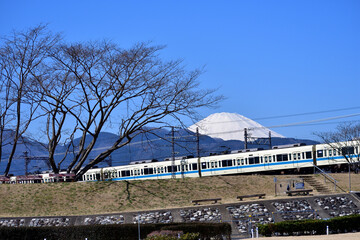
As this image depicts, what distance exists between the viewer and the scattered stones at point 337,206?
105 feet

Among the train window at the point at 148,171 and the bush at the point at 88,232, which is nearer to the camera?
the bush at the point at 88,232

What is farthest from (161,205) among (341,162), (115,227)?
(341,162)

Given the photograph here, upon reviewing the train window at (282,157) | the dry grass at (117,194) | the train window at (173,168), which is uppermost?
the train window at (282,157)

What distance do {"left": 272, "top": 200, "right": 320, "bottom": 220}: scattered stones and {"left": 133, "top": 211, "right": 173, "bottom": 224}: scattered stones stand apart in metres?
6.22

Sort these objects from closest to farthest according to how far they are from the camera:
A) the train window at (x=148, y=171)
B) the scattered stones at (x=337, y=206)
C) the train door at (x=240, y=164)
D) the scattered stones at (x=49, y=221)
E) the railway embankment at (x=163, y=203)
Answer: the scattered stones at (x=49, y=221) → the railway embankment at (x=163, y=203) → the scattered stones at (x=337, y=206) → the train door at (x=240, y=164) → the train window at (x=148, y=171)

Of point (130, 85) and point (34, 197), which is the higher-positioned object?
point (130, 85)

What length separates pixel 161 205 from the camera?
33344mm

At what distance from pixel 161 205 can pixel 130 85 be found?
8.52m

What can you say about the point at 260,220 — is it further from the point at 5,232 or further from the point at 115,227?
the point at 5,232

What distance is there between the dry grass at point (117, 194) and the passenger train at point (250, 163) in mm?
6889

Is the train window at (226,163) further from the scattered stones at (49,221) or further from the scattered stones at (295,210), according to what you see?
the scattered stones at (49,221)

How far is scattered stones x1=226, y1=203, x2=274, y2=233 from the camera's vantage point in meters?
29.7

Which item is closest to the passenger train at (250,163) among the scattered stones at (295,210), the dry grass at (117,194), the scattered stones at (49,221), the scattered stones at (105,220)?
the dry grass at (117,194)

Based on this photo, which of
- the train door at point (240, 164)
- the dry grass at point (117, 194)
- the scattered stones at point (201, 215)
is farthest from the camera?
the train door at point (240, 164)
